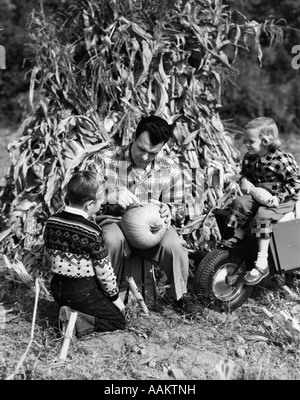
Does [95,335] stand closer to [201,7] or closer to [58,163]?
[58,163]

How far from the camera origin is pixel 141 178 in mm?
4105

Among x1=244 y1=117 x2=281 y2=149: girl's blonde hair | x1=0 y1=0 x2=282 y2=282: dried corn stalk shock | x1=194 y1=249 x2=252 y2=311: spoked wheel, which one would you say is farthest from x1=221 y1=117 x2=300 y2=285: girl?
x1=0 y1=0 x2=282 y2=282: dried corn stalk shock

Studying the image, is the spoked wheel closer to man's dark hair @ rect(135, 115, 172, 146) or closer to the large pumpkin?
the large pumpkin

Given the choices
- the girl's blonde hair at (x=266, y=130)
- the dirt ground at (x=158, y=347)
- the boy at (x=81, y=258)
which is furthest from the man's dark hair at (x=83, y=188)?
the girl's blonde hair at (x=266, y=130)

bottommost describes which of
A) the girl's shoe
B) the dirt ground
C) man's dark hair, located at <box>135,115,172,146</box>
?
the dirt ground

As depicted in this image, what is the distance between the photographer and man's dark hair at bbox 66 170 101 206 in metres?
3.45

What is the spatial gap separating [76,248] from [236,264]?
1128 millimetres

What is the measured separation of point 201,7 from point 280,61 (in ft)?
22.1

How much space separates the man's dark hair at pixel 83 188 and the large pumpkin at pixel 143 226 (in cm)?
35

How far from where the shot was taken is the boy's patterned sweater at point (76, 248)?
3.46 meters

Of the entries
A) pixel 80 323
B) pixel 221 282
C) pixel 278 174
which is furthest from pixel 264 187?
pixel 80 323

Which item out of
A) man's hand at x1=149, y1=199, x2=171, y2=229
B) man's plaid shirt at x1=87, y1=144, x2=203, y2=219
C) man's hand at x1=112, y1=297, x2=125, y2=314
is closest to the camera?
man's hand at x1=112, y1=297, x2=125, y2=314

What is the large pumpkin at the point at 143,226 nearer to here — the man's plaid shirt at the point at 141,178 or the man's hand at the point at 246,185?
the man's plaid shirt at the point at 141,178

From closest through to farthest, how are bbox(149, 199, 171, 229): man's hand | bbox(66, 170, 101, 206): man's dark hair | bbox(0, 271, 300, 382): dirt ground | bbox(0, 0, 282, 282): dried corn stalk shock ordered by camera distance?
bbox(0, 271, 300, 382): dirt ground, bbox(66, 170, 101, 206): man's dark hair, bbox(149, 199, 171, 229): man's hand, bbox(0, 0, 282, 282): dried corn stalk shock
